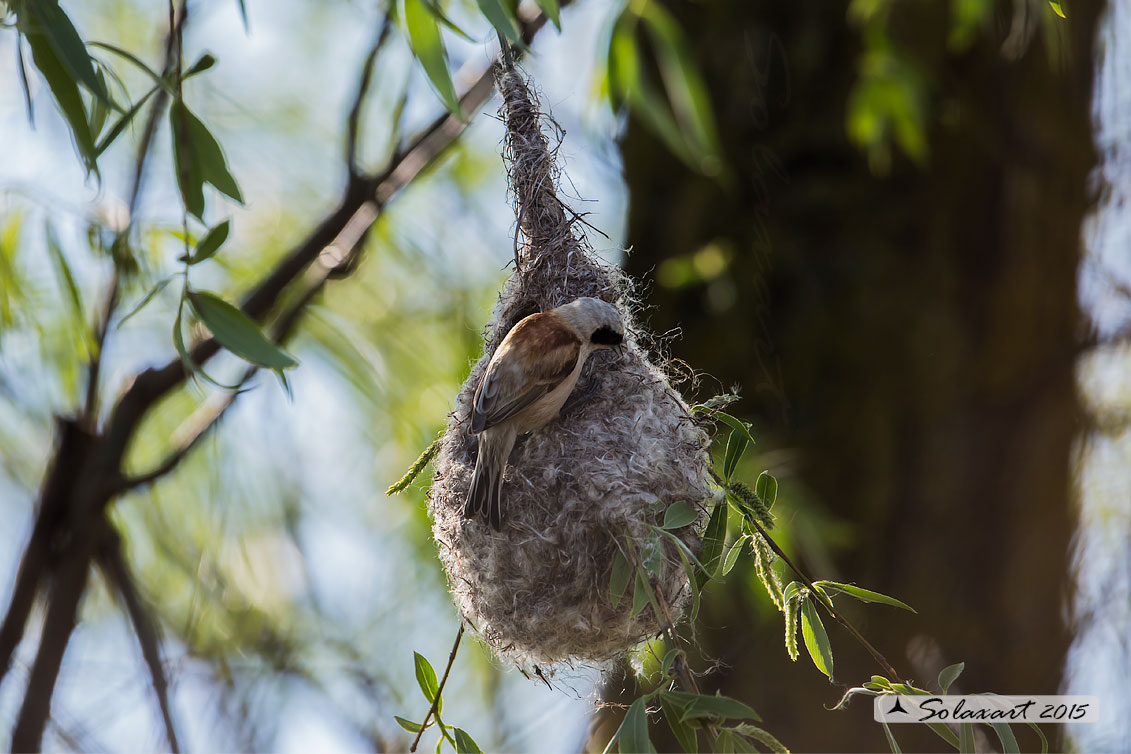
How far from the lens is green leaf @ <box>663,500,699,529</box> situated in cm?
182

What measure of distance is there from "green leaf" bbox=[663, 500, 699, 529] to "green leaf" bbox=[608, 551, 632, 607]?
127 millimetres

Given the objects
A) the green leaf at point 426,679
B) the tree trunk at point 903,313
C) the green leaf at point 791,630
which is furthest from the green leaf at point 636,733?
the tree trunk at point 903,313

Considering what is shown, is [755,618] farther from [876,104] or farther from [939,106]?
[939,106]

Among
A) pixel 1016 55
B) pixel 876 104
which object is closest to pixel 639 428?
pixel 876 104

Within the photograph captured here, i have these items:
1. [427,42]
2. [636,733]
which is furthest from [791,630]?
[427,42]

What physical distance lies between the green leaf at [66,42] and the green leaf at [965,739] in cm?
185

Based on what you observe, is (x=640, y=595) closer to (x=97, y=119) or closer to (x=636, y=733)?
(x=636, y=733)

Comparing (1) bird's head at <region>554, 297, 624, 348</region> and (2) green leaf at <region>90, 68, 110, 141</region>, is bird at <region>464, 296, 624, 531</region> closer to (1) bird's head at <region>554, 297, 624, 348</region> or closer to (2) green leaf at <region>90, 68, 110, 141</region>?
(1) bird's head at <region>554, 297, 624, 348</region>

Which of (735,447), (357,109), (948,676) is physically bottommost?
(948,676)

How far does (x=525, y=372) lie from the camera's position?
2297mm

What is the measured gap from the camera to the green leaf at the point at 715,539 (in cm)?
199

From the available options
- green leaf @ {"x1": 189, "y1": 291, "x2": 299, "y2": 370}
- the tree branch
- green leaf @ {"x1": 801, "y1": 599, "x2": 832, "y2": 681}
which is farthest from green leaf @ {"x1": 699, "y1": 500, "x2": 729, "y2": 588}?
the tree branch

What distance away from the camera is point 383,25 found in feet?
10.3

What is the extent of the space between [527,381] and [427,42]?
0.77 meters
